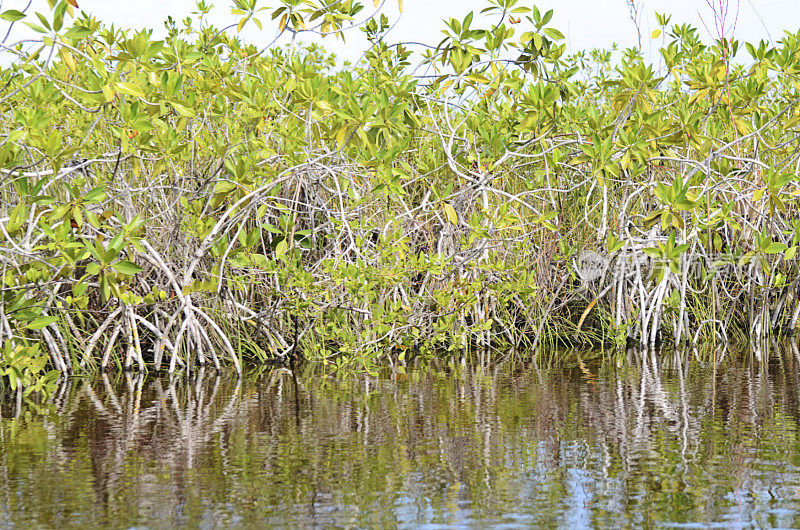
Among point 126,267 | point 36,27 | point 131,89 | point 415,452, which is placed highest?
point 36,27

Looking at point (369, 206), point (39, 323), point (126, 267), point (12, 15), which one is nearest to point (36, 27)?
point (12, 15)

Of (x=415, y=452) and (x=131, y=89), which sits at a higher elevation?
(x=131, y=89)

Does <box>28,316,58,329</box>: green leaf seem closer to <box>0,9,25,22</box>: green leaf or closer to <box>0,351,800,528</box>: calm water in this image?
<box>0,351,800,528</box>: calm water

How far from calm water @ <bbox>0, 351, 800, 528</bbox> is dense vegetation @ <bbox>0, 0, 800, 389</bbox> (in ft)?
1.78

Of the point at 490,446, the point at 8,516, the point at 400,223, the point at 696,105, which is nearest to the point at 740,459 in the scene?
the point at 490,446

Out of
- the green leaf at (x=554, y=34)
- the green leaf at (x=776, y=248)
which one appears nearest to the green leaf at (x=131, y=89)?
the green leaf at (x=554, y=34)

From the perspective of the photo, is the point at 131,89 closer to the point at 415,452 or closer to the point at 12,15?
the point at 12,15

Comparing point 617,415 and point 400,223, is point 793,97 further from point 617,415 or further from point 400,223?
point 617,415

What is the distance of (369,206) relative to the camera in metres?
5.97

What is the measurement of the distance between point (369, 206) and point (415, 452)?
2728mm

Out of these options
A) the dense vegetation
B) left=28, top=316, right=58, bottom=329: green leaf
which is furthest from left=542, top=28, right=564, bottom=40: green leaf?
left=28, top=316, right=58, bottom=329: green leaf

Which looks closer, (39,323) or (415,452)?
(415,452)

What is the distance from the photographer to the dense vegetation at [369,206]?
492cm

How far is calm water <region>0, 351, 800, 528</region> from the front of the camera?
2.72 m
